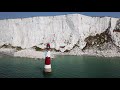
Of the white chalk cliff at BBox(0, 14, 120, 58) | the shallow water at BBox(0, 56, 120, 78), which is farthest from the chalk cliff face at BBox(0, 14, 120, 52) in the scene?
the shallow water at BBox(0, 56, 120, 78)

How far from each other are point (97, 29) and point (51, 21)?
10.2ft

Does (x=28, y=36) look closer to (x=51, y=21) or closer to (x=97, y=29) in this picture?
(x=51, y=21)

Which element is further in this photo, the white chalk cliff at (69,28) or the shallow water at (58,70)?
the white chalk cliff at (69,28)

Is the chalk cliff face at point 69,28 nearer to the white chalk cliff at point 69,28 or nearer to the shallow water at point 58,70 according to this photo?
the white chalk cliff at point 69,28

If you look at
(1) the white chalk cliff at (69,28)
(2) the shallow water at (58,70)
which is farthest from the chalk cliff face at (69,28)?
(2) the shallow water at (58,70)

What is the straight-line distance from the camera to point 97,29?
14328 mm

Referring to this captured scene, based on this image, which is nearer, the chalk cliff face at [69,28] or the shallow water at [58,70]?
the shallow water at [58,70]

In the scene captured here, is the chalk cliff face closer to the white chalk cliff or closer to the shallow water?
the white chalk cliff

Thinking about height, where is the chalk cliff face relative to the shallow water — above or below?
above

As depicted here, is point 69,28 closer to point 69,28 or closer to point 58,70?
point 69,28

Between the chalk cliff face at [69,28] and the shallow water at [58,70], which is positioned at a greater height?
the chalk cliff face at [69,28]
